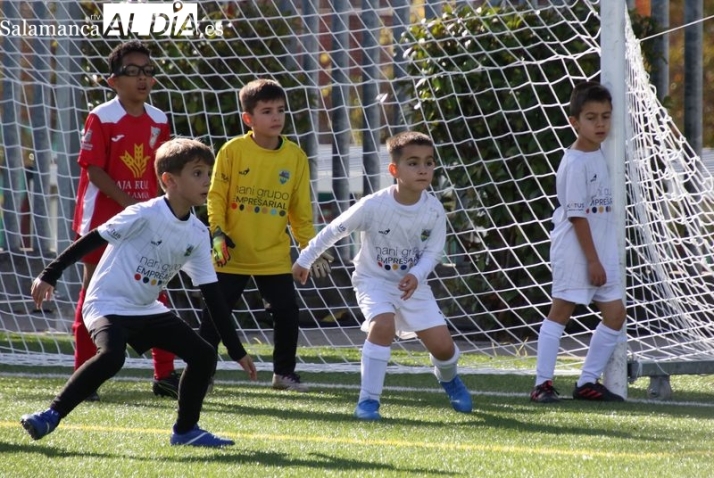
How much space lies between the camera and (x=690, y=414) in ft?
16.8

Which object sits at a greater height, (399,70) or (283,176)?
(399,70)

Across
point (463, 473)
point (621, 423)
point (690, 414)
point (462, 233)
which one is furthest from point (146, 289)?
point (462, 233)

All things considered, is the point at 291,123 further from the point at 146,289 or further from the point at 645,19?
the point at 146,289

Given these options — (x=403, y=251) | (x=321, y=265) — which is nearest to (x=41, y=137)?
(x=321, y=265)

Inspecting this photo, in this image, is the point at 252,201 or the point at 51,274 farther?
the point at 252,201

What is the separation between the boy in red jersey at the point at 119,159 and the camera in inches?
222

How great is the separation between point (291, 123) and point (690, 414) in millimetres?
4322

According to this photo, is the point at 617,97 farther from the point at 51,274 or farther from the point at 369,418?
the point at 51,274

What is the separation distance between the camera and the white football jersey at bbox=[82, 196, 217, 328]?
4320 mm

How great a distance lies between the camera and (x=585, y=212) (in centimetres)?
557

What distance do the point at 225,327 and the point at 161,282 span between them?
0.34 meters

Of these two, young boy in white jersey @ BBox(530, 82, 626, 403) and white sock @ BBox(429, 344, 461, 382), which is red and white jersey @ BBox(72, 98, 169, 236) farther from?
young boy in white jersey @ BBox(530, 82, 626, 403)

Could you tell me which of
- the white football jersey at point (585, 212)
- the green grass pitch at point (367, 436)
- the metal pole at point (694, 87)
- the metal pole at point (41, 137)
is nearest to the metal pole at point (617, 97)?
the white football jersey at point (585, 212)

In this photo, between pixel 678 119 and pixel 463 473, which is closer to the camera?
pixel 463 473
